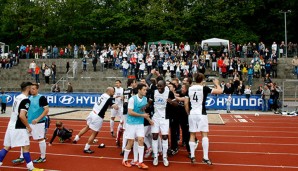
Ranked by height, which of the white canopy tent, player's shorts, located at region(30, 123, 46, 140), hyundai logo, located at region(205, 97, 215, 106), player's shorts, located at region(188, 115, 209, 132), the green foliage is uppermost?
the green foliage

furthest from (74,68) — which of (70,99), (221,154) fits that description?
(221,154)

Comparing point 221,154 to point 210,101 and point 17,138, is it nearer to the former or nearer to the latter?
point 17,138

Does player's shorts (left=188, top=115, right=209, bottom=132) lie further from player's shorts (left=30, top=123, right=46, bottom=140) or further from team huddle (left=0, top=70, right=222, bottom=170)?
player's shorts (left=30, top=123, right=46, bottom=140)

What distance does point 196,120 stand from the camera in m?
8.52

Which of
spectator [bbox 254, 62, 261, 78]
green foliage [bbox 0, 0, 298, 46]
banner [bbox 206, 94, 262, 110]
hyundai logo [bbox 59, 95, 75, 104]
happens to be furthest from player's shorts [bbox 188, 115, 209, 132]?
green foliage [bbox 0, 0, 298, 46]

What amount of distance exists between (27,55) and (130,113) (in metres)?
31.4

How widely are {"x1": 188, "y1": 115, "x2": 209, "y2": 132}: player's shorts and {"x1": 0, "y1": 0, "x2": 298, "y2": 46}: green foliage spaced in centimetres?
3853

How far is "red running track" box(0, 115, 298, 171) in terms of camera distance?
848 centimetres

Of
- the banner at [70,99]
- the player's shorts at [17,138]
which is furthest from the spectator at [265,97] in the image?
the player's shorts at [17,138]

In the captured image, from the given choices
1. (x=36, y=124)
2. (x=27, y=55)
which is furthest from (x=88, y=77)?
(x=36, y=124)

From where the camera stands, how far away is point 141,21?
48000 millimetres

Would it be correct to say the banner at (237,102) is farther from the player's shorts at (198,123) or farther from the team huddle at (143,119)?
the player's shorts at (198,123)

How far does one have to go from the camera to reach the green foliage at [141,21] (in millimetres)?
47031

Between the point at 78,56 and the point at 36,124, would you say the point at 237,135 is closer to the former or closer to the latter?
the point at 36,124
